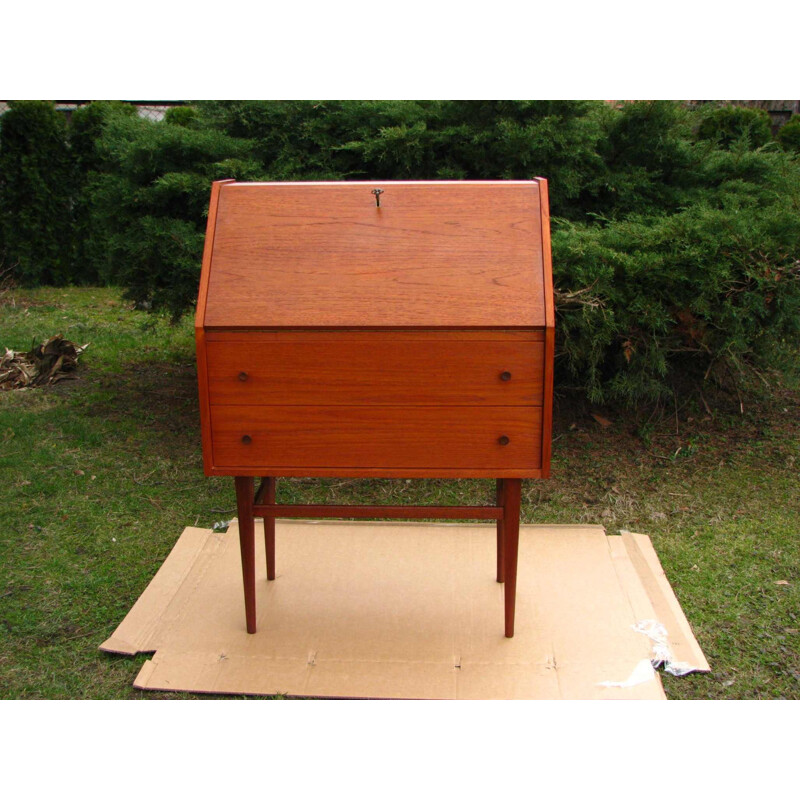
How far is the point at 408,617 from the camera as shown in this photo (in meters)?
2.98

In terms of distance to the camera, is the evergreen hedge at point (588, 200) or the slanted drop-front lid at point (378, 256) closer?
the slanted drop-front lid at point (378, 256)

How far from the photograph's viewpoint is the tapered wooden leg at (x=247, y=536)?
271 cm

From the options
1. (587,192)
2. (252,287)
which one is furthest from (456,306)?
(587,192)

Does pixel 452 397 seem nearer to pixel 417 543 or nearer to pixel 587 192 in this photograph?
pixel 417 543

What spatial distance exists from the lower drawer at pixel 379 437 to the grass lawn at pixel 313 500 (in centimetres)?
93

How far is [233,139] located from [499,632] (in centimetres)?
311

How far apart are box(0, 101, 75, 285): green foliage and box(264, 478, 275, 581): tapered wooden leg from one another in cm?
600

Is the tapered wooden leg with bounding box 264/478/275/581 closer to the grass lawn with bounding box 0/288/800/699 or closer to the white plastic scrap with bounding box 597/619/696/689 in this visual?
the grass lawn with bounding box 0/288/800/699

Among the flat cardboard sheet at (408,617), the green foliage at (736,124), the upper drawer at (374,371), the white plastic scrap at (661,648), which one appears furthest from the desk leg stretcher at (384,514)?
the green foliage at (736,124)

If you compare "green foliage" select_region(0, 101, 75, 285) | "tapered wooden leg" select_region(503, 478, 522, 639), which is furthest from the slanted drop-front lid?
"green foliage" select_region(0, 101, 75, 285)

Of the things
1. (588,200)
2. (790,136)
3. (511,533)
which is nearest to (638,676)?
(511,533)

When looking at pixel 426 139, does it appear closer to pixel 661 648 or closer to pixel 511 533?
pixel 511 533

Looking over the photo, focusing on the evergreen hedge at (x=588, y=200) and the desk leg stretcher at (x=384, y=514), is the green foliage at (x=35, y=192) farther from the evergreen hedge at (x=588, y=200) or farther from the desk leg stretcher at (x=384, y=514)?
the desk leg stretcher at (x=384, y=514)

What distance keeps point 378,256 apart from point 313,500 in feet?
6.18
